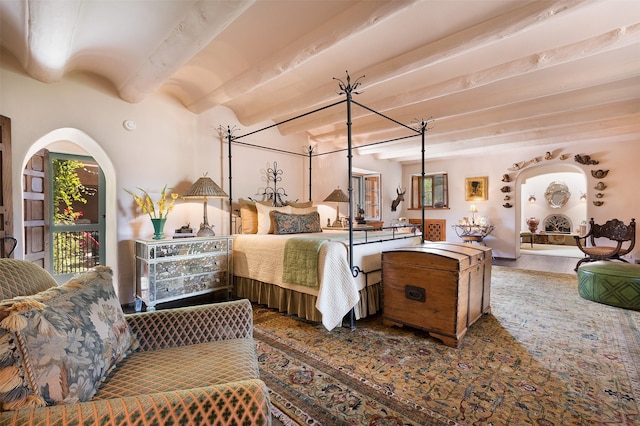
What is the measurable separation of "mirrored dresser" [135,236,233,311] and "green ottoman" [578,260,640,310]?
4105 millimetres

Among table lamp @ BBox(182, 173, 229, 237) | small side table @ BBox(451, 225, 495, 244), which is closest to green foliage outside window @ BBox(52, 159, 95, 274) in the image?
table lamp @ BBox(182, 173, 229, 237)

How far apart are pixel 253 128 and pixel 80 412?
4087mm

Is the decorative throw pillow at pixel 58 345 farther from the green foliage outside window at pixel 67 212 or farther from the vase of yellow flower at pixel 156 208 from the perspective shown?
the green foliage outside window at pixel 67 212

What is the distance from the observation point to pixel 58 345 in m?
0.84

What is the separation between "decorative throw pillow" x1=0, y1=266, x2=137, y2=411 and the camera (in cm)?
73

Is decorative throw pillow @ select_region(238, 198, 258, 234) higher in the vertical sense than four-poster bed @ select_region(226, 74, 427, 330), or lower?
higher

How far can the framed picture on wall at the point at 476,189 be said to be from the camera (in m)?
6.73

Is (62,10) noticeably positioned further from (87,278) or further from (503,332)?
(503,332)

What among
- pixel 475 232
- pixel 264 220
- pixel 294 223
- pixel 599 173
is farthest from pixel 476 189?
pixel 264 220

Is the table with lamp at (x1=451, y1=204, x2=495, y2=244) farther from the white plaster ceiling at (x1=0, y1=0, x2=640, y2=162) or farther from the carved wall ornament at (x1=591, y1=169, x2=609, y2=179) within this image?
the white plaster ceiling at (x1=0, y1=0, x2=640, y2=162)

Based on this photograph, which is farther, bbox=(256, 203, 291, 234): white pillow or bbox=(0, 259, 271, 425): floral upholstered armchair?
bbox=(256, 203, 291, 234): white pillow

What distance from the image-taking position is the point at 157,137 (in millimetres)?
3365

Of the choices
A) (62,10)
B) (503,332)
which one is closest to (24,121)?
(62,10)

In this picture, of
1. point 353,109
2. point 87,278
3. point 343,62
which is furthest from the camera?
point 353,109
